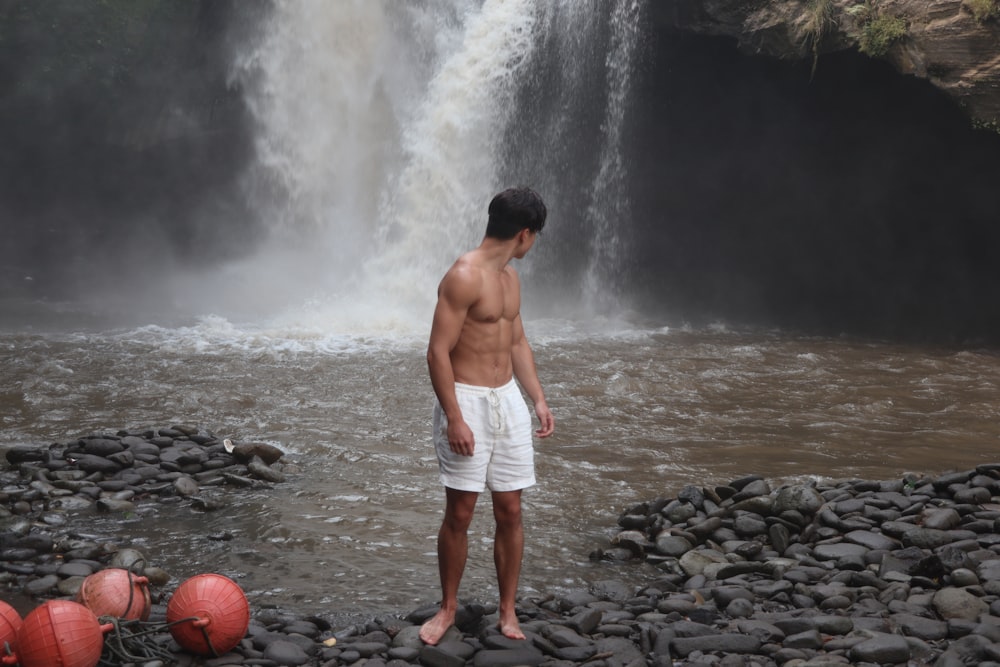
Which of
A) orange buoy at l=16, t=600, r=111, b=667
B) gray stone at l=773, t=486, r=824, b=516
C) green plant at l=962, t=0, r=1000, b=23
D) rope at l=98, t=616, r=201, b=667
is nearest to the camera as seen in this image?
orange buoy at l=16, t=600, r=111, b=667

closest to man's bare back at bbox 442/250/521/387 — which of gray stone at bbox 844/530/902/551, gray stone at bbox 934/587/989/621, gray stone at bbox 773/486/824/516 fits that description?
gray stone at bbox 934/587/989/621

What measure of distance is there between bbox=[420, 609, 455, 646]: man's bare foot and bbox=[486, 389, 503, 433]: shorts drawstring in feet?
2.53

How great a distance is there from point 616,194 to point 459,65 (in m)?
3.23

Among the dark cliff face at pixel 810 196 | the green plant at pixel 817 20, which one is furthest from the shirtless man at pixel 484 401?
the dark cliff face at pixel 810 196

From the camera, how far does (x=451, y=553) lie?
12.3ft

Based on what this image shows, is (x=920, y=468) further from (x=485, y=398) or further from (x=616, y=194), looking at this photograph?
(x=616, y=194)

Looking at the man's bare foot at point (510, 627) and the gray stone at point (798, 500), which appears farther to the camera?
the gray stone at point (798, 500)

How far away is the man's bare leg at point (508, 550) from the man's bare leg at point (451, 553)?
0.39ft

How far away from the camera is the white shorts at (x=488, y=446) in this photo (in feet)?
12.1

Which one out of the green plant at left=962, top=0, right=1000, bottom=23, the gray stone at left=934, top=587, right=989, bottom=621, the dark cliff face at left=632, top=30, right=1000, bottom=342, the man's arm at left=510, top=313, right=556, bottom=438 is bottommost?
the gray stone at left=934, top=587, right=989, bottom=621

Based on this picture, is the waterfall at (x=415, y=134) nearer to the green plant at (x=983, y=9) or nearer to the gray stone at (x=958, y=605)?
the green plant at (x=983, y=9)

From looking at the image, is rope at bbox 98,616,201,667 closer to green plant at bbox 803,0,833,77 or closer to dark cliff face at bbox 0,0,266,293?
green plant at bbox 803,0,833,77

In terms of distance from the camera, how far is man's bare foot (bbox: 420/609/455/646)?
3701 mm

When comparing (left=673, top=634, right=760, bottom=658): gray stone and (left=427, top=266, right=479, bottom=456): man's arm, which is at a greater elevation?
(left=427, top=266, right=479, bottom=456): man's arm
